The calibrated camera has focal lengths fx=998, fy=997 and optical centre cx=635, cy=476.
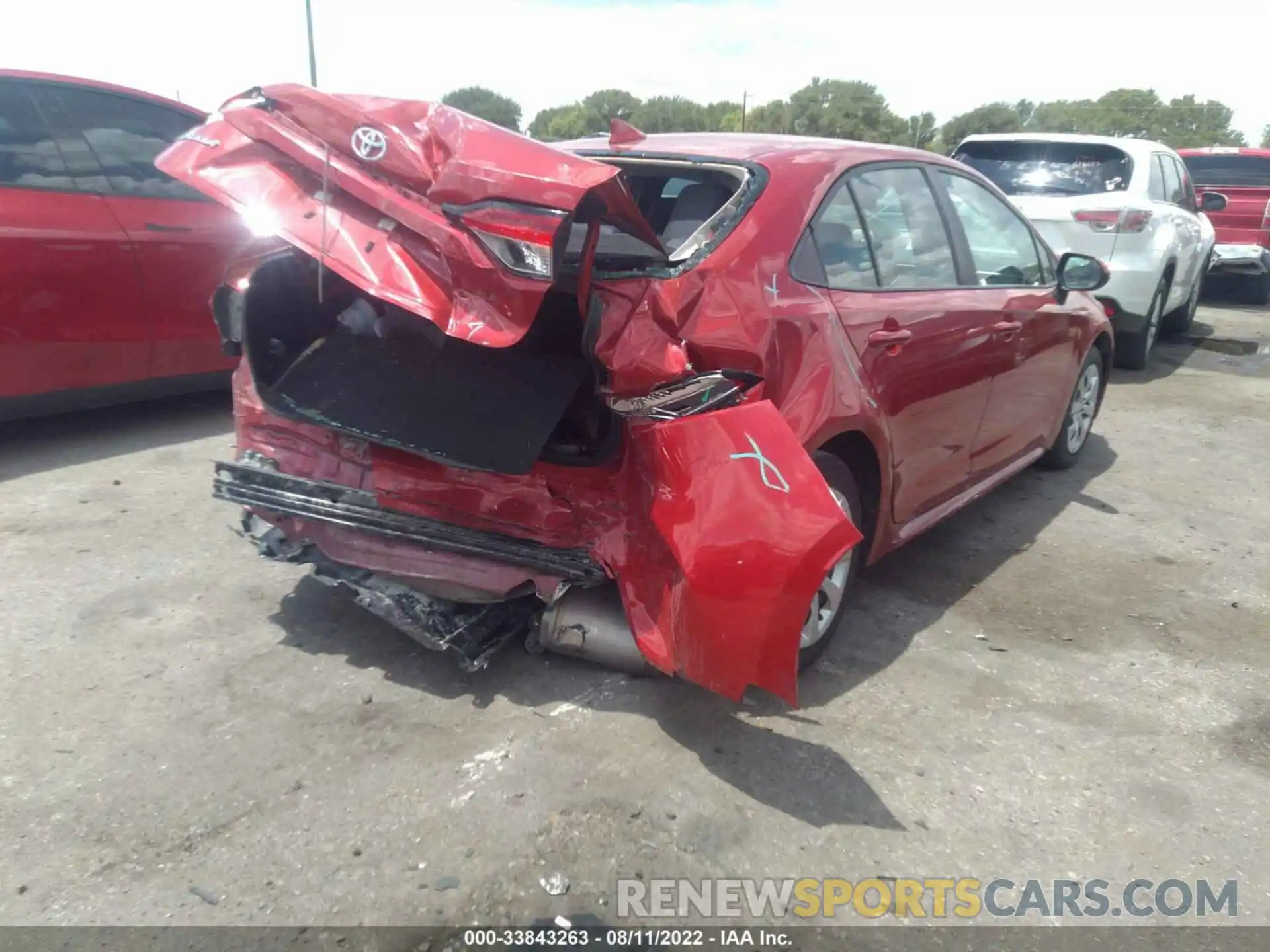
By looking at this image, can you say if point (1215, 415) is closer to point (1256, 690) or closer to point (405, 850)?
point (1256, 690)

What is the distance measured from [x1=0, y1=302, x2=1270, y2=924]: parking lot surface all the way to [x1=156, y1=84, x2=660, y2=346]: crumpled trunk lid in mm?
1228

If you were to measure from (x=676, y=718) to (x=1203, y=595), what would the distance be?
2508 mm

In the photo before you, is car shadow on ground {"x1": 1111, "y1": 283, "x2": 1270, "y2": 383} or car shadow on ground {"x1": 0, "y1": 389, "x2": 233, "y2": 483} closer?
car shadow on ground {"x1": 0, "y1": 389, "x2": 233, "y2": 483}

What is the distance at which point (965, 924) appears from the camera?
2303 mm

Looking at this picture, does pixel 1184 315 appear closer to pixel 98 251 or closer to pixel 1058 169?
pixel 1058 169

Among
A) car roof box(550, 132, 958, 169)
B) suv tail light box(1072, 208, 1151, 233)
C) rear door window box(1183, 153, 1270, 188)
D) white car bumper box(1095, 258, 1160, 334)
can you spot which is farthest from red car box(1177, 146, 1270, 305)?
car roof box(550, 132, 958, 169)

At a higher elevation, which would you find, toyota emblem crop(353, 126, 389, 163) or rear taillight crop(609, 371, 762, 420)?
toyota emblem crop(353, 126, 389, 163)

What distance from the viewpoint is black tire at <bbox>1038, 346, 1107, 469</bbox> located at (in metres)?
5.40

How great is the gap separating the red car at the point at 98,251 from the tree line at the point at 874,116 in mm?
49124

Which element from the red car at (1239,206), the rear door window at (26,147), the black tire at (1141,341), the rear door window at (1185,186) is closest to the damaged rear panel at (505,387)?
the rear door window at (26,147)

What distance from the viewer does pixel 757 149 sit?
3312 mm

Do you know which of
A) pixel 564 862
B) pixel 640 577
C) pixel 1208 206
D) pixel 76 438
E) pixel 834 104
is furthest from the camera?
pixel 834 104

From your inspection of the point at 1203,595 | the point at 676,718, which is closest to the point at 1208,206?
the point at 1203,595

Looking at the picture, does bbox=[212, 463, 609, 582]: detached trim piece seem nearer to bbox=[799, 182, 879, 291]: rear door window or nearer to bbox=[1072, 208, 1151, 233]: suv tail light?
bbox=[799, 182, 879, 291]: rear door window
